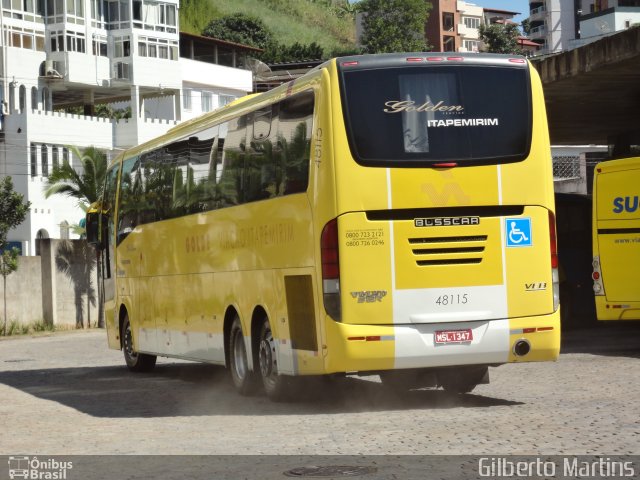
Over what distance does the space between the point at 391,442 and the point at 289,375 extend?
4208mm

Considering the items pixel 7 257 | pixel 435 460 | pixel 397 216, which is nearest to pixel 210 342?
pixel 397 216

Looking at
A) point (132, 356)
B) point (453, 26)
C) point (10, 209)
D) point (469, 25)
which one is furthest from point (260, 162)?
point (469, 25)

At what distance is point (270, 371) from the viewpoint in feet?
55.7

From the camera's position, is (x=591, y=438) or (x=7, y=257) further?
(x=7, y=257)

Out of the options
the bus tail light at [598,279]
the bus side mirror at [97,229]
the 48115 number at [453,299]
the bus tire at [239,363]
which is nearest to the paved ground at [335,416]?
the bus tire at [239,363]

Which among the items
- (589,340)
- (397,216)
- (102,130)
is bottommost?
(589,340)

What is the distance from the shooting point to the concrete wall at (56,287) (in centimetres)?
4562

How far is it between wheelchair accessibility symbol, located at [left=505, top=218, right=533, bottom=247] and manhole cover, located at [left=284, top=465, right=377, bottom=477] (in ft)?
16.8

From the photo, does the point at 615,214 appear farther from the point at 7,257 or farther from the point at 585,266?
the point at 7,257

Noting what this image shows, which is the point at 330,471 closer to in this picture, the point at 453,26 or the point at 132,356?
the point at 132,356

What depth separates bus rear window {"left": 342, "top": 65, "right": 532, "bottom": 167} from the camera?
49.6 ft

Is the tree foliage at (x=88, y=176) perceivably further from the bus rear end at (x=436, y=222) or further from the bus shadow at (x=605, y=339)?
the bus rear end at (x=436, y=222)

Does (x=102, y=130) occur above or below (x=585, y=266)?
above

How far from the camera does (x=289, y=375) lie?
1655cm
